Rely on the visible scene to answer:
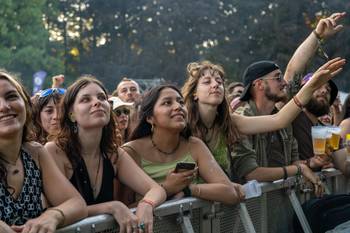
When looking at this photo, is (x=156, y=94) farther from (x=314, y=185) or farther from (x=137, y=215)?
(x=314, y=185)

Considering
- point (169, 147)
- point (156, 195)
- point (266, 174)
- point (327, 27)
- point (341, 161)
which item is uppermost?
point (327, 27)

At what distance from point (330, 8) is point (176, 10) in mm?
13464

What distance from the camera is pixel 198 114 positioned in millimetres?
5121

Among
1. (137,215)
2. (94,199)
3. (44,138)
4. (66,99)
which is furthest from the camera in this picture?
(44,138)

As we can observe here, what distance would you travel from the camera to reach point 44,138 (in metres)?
5.08

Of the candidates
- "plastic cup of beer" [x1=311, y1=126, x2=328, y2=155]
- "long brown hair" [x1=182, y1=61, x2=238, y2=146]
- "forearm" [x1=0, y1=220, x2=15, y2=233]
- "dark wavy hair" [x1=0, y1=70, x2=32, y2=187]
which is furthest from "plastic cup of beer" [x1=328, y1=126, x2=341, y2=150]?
"forearm" [x1=0, y1=220, x2=15, y2=233]

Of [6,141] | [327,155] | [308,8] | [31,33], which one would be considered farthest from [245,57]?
[6,141]

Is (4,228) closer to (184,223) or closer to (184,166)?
(184,223)

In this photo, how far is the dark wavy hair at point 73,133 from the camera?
4008mm

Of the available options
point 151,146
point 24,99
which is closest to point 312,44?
point 151,146

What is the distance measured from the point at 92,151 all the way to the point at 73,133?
0.17 metres

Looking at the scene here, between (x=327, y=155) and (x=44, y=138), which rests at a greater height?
(x=44, y=138)

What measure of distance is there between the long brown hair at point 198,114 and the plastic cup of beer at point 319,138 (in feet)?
2.15

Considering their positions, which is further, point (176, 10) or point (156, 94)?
point (176, 10)
